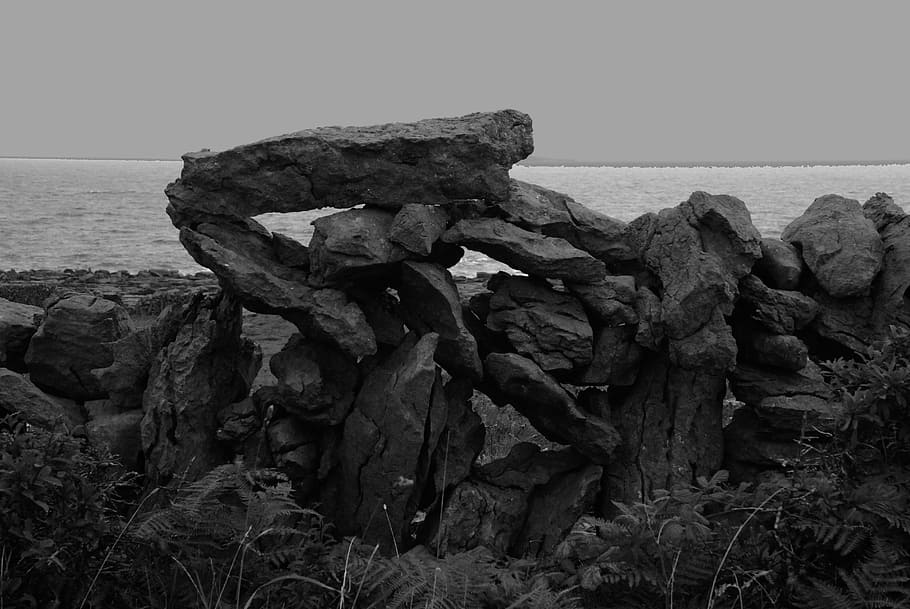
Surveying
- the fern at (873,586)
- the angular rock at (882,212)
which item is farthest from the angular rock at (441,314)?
the angular rock at (882,212)

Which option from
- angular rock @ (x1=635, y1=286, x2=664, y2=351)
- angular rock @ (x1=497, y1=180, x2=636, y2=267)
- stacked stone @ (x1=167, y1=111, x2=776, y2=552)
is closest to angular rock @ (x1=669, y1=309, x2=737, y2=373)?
stacked stone @ (x1=167, y1=111, x2=776, y2=552)

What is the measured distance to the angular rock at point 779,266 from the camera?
1051 centimetres

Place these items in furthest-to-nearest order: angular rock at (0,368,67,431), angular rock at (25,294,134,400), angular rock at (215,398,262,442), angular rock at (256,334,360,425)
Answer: angular rock at (25,294,134,400) < angular rock at (0,368,67,431) < angular rock at (215,398,262,442) < angular rock at (256,334,360,425)

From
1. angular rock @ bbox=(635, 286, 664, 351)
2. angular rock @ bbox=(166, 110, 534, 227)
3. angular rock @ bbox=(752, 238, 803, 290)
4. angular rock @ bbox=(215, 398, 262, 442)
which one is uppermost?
angular rock @ bbox=(166, 110, 534, 227)

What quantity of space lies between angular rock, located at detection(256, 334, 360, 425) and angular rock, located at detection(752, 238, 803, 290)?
197 inches

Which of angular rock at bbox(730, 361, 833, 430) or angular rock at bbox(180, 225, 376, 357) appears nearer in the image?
angular rock at bbox(180, 225, 376, 357)

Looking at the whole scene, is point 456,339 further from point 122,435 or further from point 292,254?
point 122,435

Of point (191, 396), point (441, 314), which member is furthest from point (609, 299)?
point (191, 396)

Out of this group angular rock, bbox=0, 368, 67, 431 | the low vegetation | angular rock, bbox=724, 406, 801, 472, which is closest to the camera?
the low vegetation

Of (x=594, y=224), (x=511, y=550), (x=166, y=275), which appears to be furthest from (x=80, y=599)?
(x=166, y=275)

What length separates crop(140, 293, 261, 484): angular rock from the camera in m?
9.62

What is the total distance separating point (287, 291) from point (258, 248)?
31.7 inches

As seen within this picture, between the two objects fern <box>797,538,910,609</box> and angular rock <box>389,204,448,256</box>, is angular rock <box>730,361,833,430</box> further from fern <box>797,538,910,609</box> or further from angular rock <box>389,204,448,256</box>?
fern <box>797,538,910,609</box>

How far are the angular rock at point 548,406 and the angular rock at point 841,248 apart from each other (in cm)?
312
